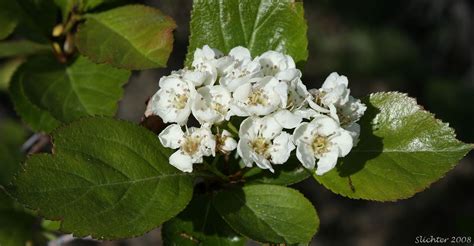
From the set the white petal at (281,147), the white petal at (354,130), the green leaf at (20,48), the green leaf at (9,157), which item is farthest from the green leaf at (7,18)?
the white petal at (354,130)

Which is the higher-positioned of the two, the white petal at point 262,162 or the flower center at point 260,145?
the flower center at point 260,145

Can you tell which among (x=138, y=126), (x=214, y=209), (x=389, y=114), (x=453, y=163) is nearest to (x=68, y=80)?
(x=138, y=126)

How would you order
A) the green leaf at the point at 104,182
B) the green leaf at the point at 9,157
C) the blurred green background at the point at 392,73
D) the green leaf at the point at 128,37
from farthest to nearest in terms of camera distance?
1. the blurred green background at the point at 392,73
2. the green leaf at the point at 9,157
3. the green leaf at the point at 128,37
4. the green leaf at the point at 104,182

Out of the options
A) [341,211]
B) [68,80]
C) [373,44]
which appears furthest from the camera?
[373,44]

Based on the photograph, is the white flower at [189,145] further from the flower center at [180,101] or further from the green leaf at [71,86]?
the green leaf at [71,86]

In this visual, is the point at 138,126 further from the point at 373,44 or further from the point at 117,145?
the point at 373,44

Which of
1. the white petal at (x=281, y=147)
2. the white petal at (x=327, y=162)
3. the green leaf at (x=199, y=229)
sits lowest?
the green leaf at (x=199, y=229)

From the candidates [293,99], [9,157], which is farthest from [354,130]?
[9,157]
